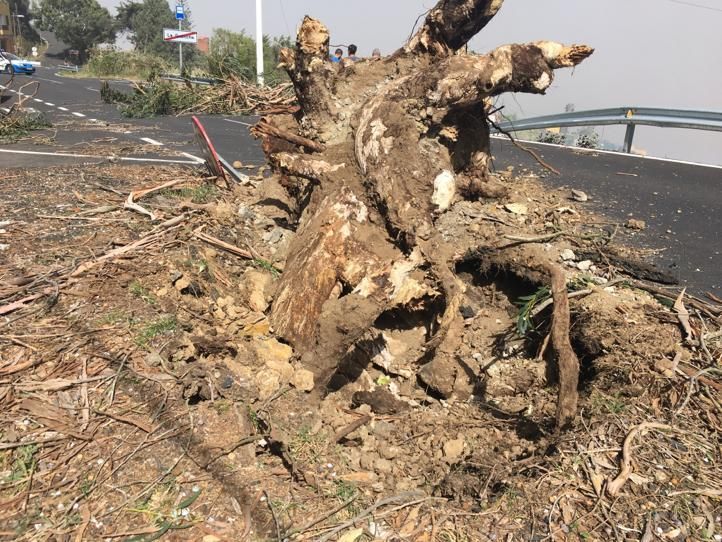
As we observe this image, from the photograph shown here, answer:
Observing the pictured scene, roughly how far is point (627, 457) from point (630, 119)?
8.70 m

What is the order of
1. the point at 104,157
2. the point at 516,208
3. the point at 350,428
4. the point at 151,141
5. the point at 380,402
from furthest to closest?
the point at 151,141 < the point at 104,157 < the point at 516,208 < the point at 380,402 < the point at 350,428

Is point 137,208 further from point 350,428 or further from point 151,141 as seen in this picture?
point 151,141

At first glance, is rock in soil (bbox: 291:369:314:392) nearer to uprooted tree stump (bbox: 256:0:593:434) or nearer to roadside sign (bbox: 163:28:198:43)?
uprooted tree stump (bbox: 256:0:593:434)

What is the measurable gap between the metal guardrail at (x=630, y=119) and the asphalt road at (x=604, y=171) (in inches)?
42.5

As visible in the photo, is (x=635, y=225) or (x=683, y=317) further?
(x=635, y=225)

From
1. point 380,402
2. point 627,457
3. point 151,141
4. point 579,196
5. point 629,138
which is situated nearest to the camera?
point 627,457

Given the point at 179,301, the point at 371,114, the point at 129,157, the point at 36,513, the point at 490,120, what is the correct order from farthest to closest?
the point at 129,157 < the point at 490,120 < the point at 371,114 < the point at 179,301 < the point at 36,513

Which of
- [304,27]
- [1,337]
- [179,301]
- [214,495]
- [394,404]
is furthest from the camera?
[304,27]

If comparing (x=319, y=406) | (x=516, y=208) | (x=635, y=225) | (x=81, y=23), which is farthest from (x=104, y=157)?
(x=81, y=23)

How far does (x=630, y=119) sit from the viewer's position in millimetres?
9281

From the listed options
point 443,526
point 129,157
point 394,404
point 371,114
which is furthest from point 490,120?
point 129,157

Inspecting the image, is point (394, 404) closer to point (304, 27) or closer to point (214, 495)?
point (214, 495)

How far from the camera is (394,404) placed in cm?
315

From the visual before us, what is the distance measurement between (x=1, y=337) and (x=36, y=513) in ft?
4.11
